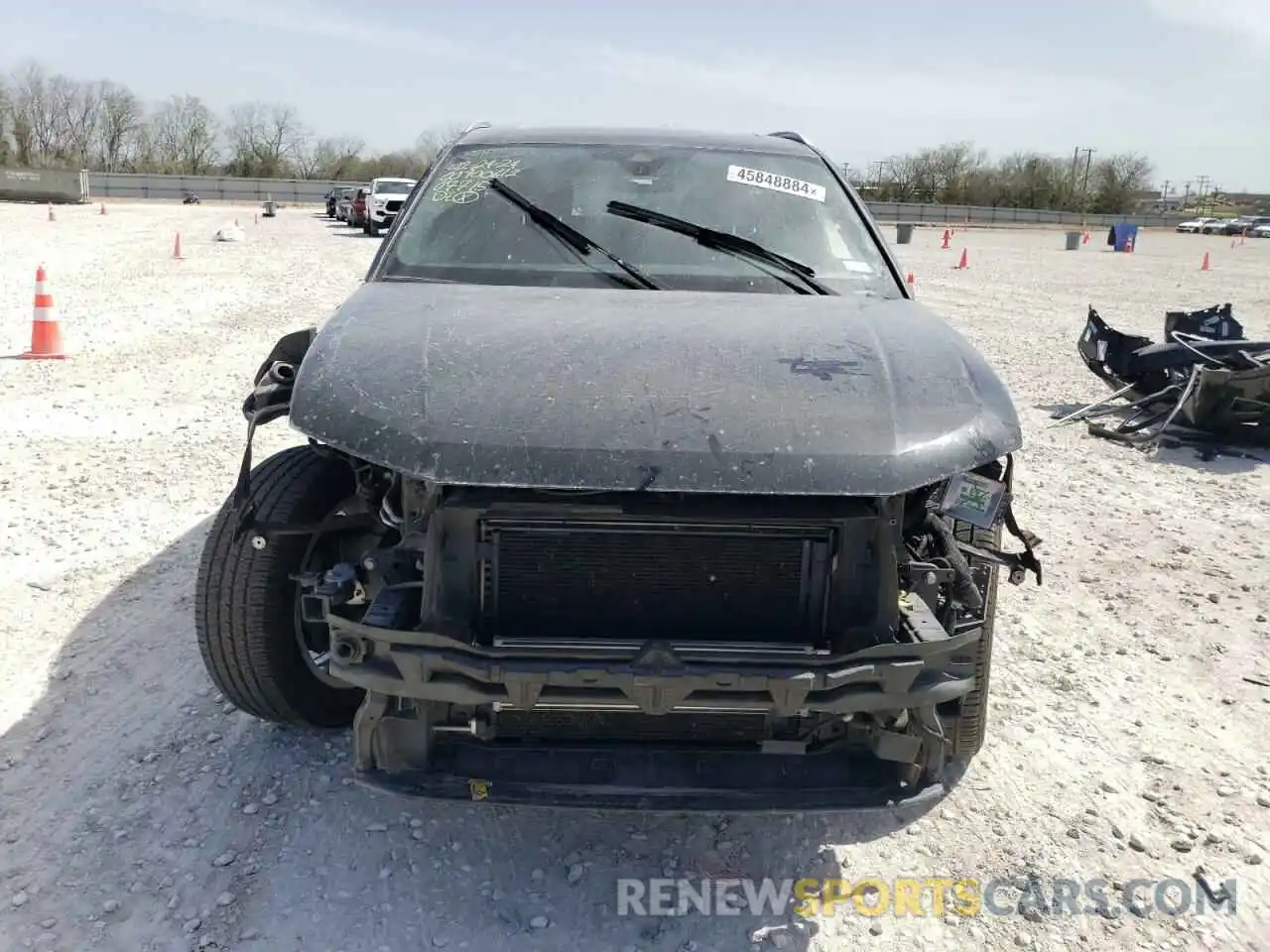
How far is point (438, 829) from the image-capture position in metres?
3.06

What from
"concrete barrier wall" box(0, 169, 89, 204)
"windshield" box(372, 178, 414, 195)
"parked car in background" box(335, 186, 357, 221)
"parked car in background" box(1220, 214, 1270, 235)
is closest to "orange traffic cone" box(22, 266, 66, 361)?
"windshield" box(372, 178, 414, 195)

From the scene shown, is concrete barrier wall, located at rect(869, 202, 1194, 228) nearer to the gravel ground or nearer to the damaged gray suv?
the gravel ground

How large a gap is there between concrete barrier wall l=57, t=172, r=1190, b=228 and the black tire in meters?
58.7

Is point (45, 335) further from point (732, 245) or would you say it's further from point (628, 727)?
point (628, 727)

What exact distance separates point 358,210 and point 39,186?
82.5ft

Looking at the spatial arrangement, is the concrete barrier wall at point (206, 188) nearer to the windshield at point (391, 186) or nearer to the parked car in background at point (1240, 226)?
the windshield at point (391, 186)

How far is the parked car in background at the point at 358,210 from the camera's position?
3228 cm

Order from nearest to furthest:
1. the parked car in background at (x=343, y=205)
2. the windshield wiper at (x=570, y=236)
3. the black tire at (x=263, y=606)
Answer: the black tire at (x=263, y=606), the windshield wiper at (x=570, y=236), the parked car in background at (x=343, y=205)

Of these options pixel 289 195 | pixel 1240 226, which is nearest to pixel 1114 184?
pixel 1240 226

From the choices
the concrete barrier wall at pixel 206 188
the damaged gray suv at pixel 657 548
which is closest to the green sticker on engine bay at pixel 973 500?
the damaged gray suv at pixel 657 548

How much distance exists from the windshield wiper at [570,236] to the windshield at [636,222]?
3cm

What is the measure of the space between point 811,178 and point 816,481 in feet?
6.82

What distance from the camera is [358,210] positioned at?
32.9 m

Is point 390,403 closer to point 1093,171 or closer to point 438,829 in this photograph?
point 438,829
